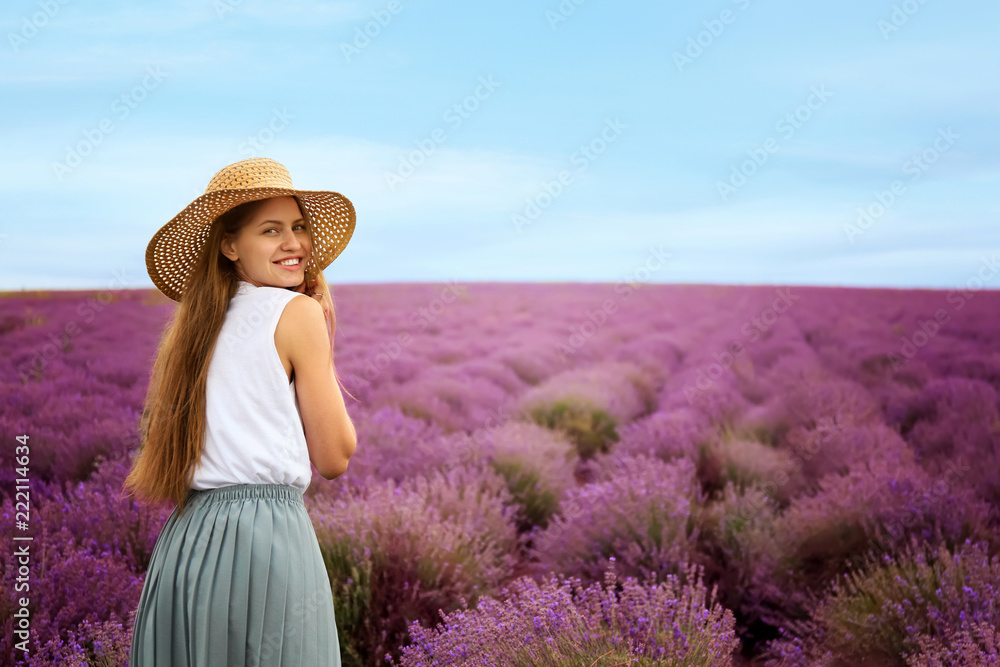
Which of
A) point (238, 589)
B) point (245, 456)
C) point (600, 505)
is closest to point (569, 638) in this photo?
point (238, 589)

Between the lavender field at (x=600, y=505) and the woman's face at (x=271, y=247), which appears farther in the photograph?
the lavender field at (x=600, y=505)

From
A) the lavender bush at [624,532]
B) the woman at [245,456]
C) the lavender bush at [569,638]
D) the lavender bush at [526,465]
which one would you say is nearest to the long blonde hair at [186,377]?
the woman at [245,456]

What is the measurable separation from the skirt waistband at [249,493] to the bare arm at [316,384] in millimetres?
106

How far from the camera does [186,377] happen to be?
1970 mm

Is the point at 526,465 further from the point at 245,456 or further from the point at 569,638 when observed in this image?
the point at 245,456

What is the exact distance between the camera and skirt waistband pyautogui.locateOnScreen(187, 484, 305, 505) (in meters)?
1.85

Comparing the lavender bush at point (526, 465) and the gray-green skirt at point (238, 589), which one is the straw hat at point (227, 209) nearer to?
the gray-green skirt at point (238, 589)

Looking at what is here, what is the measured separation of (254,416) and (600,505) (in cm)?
278

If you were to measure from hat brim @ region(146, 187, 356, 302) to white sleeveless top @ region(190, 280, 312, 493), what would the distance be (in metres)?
0.33

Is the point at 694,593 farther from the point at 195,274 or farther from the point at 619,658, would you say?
the point at 195,274

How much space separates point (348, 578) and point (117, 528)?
1.24m

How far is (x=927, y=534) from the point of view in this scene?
150 inches

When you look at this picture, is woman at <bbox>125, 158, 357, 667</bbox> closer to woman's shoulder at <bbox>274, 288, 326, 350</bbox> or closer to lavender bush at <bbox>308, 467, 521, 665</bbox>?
woman's shoulder at <bbox>274, 288, 326, 350</bbox>

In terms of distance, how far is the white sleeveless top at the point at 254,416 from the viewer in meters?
1.83
